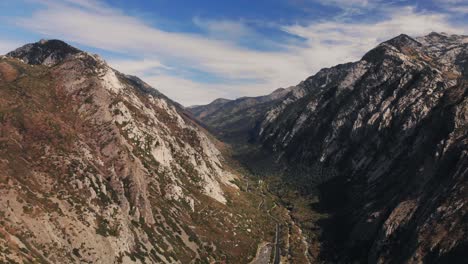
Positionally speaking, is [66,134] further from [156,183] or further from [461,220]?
[461,220]

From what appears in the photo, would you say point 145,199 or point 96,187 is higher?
point 96,187

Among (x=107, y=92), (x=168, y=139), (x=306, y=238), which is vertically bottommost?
(x=306, y=238)

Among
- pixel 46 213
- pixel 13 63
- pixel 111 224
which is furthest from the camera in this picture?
pixel 13 63

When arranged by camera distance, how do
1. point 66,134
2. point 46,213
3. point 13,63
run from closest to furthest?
point 46,213
point 66,134
point 13,63

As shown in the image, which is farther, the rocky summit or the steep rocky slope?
the rocky summit

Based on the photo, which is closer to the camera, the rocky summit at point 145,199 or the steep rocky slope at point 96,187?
the steep rocky slope at point 96,187

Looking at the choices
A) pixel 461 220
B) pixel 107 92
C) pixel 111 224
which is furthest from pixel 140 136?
pixel 461 220

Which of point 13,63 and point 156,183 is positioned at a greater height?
point 13,63

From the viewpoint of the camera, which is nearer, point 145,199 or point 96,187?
point 96,187
